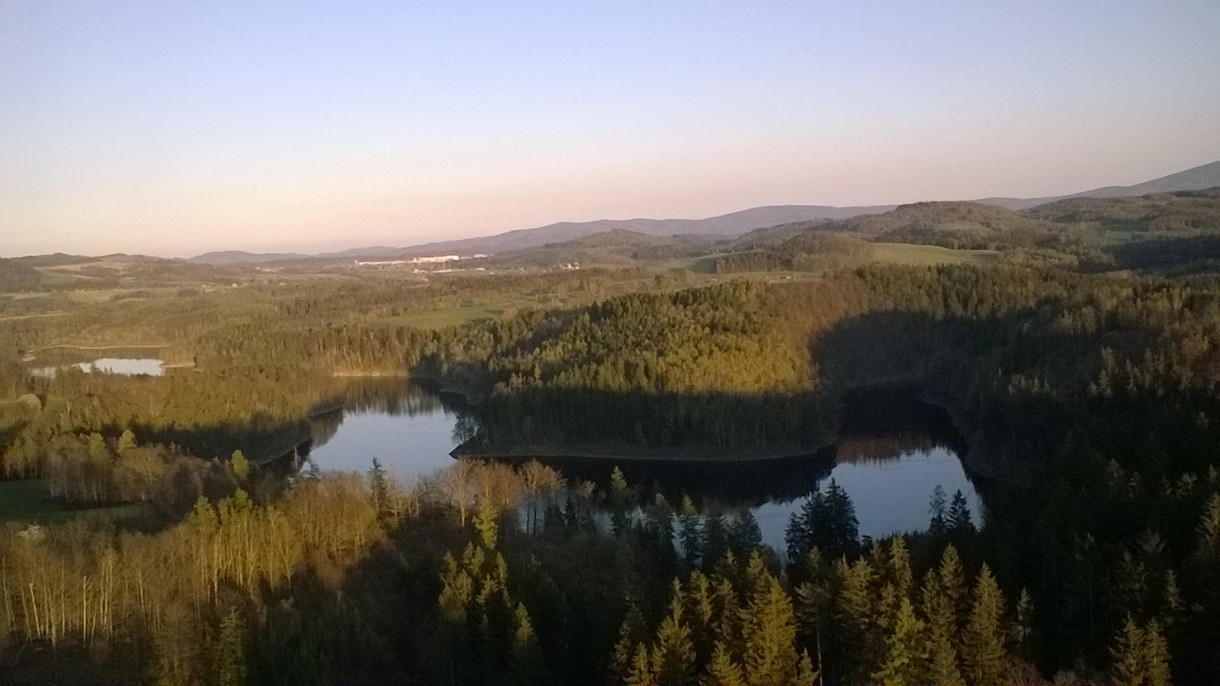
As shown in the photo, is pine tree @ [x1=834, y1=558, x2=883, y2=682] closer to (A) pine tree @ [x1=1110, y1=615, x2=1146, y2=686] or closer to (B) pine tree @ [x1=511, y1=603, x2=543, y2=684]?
(A) pine tree @ [x1=1110, y1=615, x2=1146, y2=686]

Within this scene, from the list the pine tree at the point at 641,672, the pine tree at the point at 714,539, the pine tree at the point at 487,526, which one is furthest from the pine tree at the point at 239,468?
the pine tree at the point at 641,672

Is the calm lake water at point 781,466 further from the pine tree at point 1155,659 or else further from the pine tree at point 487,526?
the pine tree at point 1155,659

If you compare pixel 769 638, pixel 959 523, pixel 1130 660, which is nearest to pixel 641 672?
pixel 769 638

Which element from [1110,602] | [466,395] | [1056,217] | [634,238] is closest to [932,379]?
[466,395]

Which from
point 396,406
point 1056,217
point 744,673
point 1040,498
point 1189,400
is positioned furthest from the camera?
point 1056,217

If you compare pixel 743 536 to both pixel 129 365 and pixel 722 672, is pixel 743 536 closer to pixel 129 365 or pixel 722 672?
pixel 722 672

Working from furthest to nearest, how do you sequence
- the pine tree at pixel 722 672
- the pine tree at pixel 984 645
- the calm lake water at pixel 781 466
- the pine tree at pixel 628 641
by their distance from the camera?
the calm lake water at pixel 781 466 < the pine tree at pixel 628 641 < the pine tree at pixel 984 645 < the pine tree at pixel 722 672

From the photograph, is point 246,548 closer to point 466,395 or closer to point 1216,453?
point 1216,453
